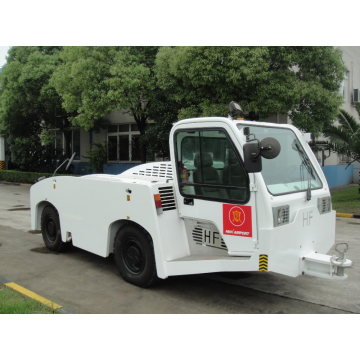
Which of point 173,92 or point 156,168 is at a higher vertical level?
point 173,92

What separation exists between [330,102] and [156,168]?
921 cm

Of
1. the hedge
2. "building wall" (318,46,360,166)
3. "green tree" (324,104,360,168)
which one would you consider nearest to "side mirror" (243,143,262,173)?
"green tree" (324,104,360,168)

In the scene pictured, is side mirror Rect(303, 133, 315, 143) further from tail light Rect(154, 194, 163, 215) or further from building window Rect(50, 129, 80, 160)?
building window Rect(50, 129, 80, 160)

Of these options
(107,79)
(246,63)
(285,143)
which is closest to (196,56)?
(246,63)

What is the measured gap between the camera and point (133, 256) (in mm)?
5215

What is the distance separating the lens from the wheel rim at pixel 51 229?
7058 millimetres

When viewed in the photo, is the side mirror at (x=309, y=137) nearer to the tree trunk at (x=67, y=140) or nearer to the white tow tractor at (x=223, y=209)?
the white tow tractor at (x=223, y=209)

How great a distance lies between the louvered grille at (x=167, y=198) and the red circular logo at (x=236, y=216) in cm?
86

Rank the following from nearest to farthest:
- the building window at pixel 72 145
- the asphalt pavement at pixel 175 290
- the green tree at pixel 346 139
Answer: the asphalt pavement at pixel 175 290
the green tree at pixel 346 139
the building window at pixel 72 145

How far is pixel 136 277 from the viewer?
5.18 metres

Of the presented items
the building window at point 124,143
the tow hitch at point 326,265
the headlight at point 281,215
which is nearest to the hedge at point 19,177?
the building window at point 124,143

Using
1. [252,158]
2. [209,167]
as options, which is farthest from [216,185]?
[252,158]

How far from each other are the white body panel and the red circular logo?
0.14 metres
